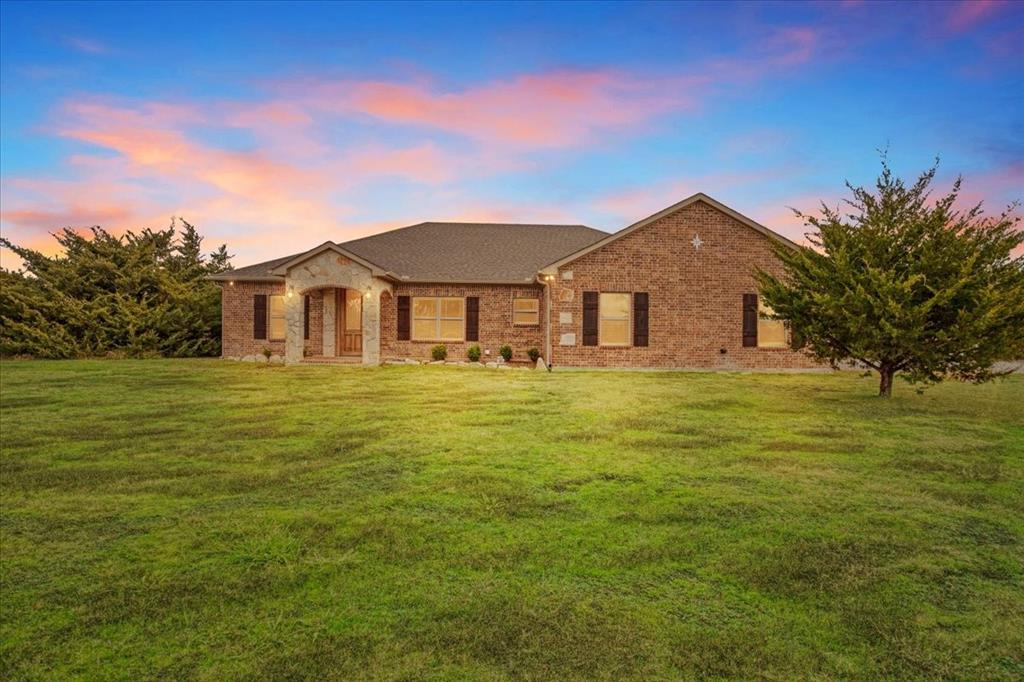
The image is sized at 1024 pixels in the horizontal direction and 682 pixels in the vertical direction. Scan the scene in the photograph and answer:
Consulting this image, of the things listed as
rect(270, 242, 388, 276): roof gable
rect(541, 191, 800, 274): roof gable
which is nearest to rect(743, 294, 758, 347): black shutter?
rect(541, 191, 800, 274): roof gable

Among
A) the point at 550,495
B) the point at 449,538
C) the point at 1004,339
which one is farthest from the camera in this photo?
the point at 1004,339

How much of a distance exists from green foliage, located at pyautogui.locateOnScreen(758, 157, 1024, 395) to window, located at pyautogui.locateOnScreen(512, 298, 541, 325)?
998cm

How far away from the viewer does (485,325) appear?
2114 cm

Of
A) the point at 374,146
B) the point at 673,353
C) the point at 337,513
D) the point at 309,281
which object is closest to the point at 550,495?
the point at 337,513

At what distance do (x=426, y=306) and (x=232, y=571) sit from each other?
1791 centimetres

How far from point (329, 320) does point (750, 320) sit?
1553cm

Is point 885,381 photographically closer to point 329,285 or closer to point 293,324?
point 329,285

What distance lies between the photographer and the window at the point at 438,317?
21.2 meters

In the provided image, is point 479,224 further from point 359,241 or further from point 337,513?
point 337,513

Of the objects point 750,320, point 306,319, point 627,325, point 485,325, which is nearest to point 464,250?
point 485,325

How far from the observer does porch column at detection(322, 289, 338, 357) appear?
21641 millimetres

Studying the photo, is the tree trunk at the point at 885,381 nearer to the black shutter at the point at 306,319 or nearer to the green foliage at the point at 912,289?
the green foliage at the point at 912,289

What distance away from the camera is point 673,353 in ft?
61.6

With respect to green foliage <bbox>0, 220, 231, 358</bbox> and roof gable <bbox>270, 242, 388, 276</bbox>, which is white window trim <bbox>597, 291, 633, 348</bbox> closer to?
roof gable <bbox>270, 242, 388, 276</bbox>
